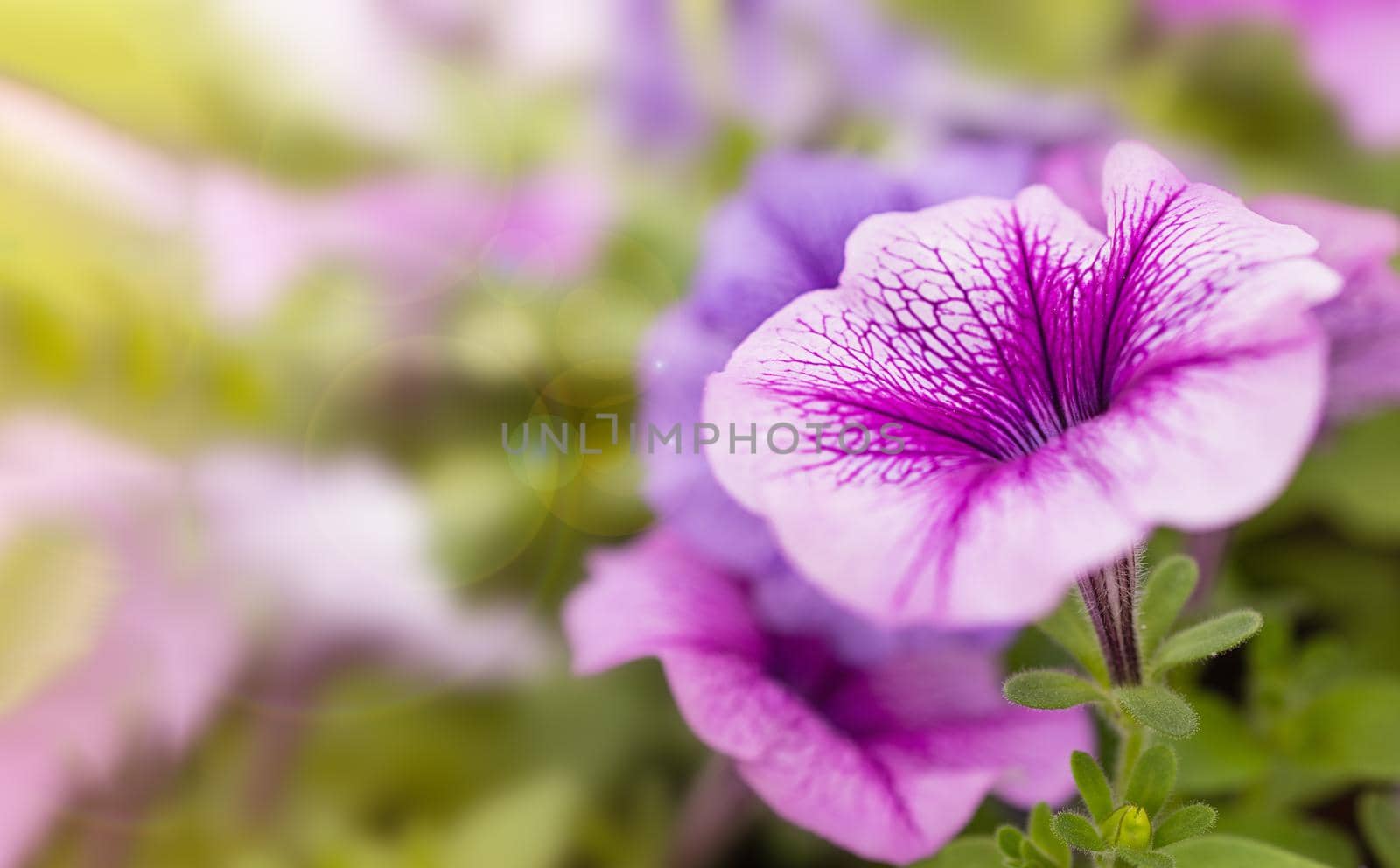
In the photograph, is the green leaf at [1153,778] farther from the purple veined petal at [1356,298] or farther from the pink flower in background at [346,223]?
the pink flower in background at [346,223]

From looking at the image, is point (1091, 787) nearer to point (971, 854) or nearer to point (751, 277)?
point (971, 854)

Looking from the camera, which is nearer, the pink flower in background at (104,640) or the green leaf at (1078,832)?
the green leaf at (1078,832)

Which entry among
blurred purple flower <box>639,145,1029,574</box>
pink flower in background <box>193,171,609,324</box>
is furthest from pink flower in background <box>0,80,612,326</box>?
blurred purple flower <box>639,145,1029,574</box>

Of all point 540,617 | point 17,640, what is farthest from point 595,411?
point 17,640

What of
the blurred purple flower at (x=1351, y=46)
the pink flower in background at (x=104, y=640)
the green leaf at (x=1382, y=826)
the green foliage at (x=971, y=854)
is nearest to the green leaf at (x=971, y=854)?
the green foliage at (x=971, y=854)

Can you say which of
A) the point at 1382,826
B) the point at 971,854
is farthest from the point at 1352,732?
the point at 971,854
